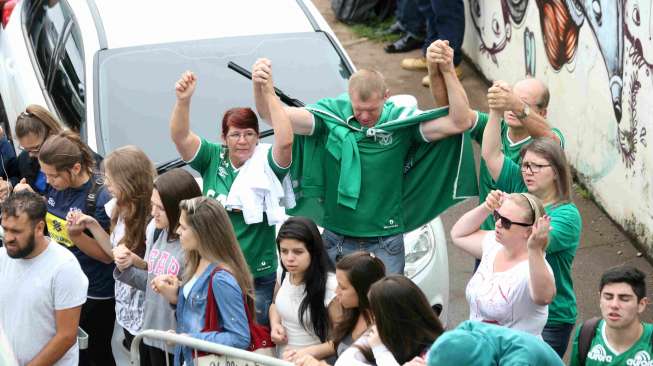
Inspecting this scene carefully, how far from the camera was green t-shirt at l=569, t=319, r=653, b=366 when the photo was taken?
5.17 meters

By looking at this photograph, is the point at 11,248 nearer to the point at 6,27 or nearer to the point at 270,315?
the point at 270,315

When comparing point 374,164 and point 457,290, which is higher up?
point 374,164

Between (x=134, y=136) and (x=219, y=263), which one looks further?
(x=134, y=136)

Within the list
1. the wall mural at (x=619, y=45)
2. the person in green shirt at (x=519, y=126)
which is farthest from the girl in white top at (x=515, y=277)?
the wall mural at (x=619, y=45)

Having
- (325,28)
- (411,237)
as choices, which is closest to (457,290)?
(411,237)

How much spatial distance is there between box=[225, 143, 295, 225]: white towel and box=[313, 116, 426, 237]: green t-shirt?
33 cm

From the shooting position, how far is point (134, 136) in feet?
25.1

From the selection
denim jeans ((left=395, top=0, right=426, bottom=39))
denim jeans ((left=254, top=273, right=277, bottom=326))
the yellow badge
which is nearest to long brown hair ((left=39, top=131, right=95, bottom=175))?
the yellow badge

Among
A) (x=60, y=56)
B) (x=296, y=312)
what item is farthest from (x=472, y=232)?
(x=60, y=56)

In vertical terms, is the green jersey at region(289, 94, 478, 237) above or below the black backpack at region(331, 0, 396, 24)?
above

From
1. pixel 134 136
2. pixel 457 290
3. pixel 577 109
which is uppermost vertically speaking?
pixel 134 136

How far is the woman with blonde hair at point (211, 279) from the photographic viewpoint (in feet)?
17.8

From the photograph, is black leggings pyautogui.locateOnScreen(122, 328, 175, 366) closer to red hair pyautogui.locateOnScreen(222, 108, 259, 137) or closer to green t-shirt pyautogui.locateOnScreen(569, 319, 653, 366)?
red hair pyautogui.locateOnScreen(222, 108, 259, 137)

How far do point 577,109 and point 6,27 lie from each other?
5.19m
